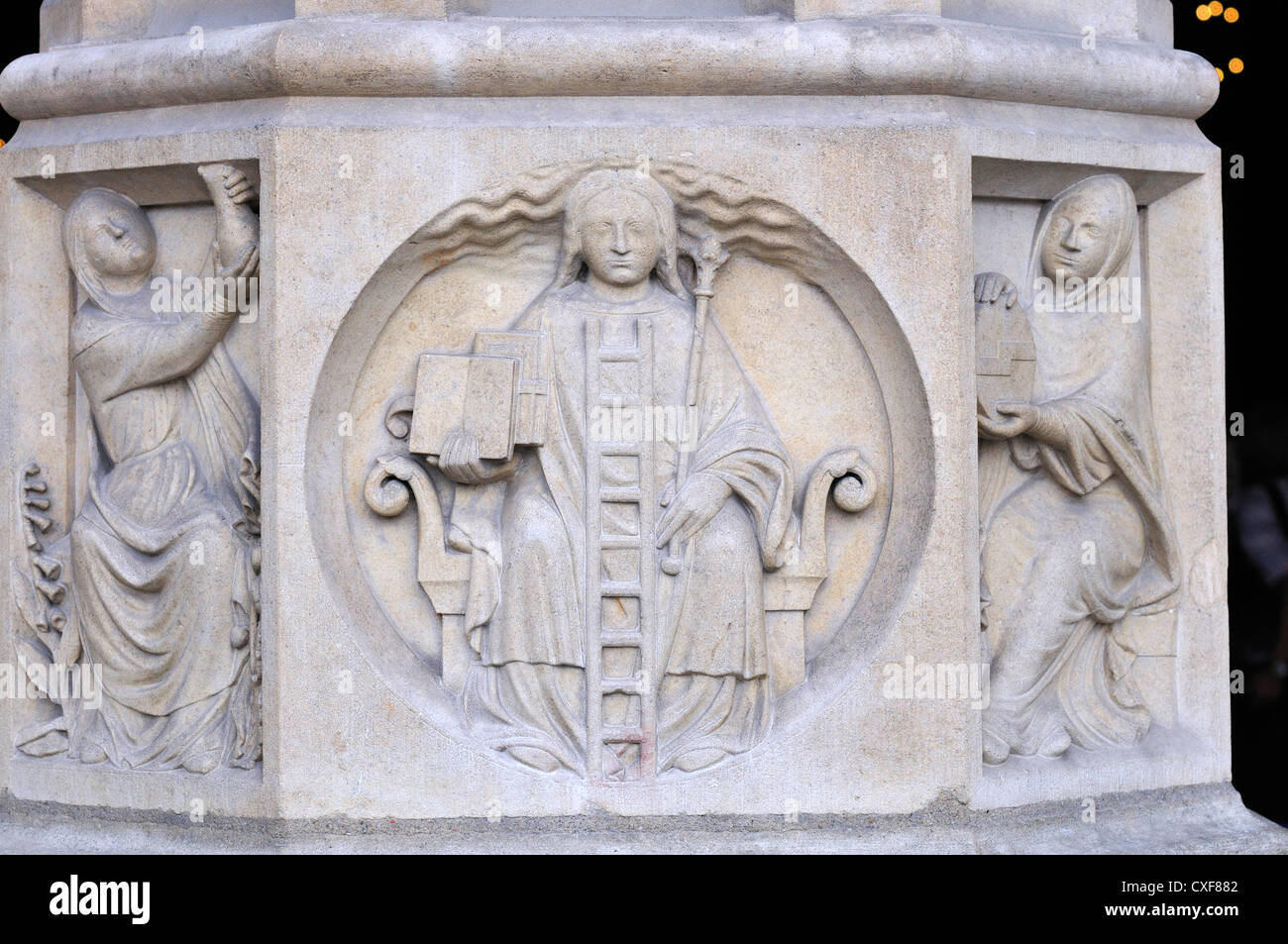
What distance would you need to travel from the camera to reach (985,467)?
23.2 feet

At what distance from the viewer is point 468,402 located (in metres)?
6.62

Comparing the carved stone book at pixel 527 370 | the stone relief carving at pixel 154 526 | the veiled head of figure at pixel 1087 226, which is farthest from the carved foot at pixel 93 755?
the veiled head of figure at pixel 1087 226

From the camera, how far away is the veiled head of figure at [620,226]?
259 inches

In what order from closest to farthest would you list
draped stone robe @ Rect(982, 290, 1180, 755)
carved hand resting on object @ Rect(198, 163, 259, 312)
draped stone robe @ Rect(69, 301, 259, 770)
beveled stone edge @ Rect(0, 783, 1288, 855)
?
beveled stone edge @ Rect(0, 783, 1288, 855) → carved hand resting on object @ Rect(198, 163, 259, 312) → draped stone robe @ Rect(69, 301, 259, 770) → draped stone robe @ Rect(982, 290, 1180, 755)

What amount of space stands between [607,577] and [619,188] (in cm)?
126

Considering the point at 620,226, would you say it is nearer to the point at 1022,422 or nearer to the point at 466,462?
the point at 466,462

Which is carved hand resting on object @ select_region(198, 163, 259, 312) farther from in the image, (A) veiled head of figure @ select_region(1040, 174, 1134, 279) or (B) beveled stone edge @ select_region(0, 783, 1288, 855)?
(A) veiled head of figure @ select_region(1040, 174, 1134, 279)

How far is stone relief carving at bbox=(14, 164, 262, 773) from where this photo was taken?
22.3 ft

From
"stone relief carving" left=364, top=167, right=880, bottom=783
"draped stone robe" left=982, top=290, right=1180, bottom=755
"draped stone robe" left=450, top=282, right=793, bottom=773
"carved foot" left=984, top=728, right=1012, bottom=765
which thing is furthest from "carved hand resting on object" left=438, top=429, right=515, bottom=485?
"carved foot" left=984, top=728, right=1012, bottom=765

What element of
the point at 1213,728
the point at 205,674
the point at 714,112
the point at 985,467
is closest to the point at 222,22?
the point at 714,112

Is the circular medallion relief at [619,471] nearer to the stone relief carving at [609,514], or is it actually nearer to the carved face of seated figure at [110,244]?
the stone relief carving at [609,514]

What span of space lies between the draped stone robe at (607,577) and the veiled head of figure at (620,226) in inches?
5.8

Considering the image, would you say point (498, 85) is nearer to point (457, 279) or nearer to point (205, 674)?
point (457, 279)

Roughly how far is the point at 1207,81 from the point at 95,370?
4043 millimetres
